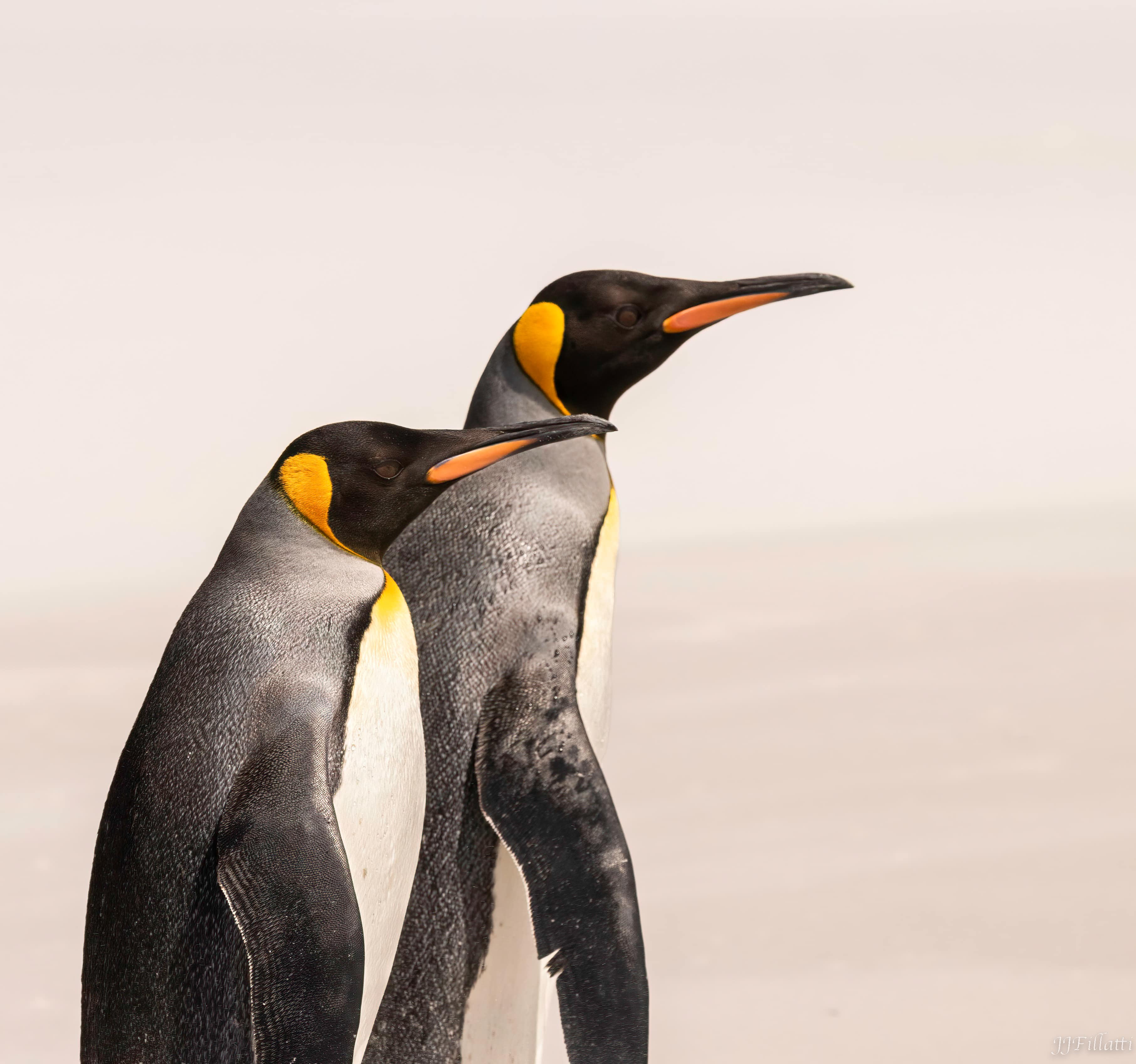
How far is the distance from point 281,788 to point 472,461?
0.46m

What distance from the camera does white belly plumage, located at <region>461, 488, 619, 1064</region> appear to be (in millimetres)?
2000

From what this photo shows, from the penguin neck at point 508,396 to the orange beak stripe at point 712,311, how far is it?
23 cm

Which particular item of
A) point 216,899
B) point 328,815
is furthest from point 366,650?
point 216,899

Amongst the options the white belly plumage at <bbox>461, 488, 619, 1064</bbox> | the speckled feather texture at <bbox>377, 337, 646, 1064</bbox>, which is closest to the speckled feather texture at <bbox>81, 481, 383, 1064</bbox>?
the speckled feather texture at <bbox>377, 337, 646, 1064</bbox>

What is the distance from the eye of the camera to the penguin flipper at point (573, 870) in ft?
6.17

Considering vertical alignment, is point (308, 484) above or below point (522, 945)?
above

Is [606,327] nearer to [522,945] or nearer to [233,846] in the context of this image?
[522,945]

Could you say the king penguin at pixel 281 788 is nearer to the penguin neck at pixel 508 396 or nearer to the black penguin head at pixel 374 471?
the black penguin head at pixel 374 471

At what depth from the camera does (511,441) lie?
175cm

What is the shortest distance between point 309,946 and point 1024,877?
2.17 m

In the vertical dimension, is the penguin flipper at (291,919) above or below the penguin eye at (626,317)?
below
